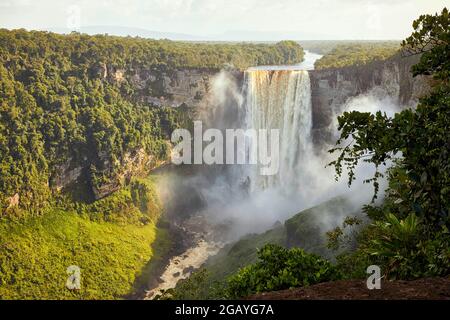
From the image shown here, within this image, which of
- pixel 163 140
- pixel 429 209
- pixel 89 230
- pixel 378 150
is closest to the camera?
pixel 429 209

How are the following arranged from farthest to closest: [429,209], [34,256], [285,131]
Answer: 1. [285,131]
2. [34,256]
3. [429,209]

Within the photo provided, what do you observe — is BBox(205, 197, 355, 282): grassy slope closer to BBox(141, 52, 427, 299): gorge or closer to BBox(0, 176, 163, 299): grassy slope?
BBox(141, 52, 427, 299): gorge

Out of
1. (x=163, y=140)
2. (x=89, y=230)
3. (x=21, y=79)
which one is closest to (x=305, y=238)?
(x=89, y=230)

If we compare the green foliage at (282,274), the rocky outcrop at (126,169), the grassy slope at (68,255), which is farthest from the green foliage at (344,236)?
the rocky outcrop at (126,169)

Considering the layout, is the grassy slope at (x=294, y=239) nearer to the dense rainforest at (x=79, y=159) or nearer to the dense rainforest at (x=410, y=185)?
the dense rainforest at (x=79, y=159)

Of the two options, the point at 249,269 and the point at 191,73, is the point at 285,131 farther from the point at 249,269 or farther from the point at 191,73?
the point at 249,269

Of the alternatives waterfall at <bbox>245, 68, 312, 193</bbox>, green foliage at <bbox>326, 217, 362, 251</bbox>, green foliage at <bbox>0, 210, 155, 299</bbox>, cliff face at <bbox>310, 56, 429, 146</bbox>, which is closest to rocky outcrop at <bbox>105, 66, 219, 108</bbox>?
waterfall at <bbox>245, 68, 312, 193</bbox>
